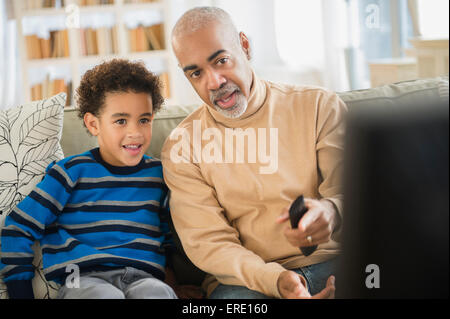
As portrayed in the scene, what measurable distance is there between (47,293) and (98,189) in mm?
270

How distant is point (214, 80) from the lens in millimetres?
1175

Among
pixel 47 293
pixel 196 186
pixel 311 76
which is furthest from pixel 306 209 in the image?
pixel 311 76

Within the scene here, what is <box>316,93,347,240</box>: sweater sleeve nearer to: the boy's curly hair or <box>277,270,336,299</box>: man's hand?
<box>277,270,336,299</box>: man's hand

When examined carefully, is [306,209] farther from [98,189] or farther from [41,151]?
[41,151]

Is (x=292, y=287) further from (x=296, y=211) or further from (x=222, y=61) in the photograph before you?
(x=222, y=61)

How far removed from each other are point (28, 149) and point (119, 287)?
0.43 m

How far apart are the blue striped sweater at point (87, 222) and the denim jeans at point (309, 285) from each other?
176 millimetres

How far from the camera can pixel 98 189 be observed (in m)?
1.20

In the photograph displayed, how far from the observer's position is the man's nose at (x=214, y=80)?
1.17 meters
